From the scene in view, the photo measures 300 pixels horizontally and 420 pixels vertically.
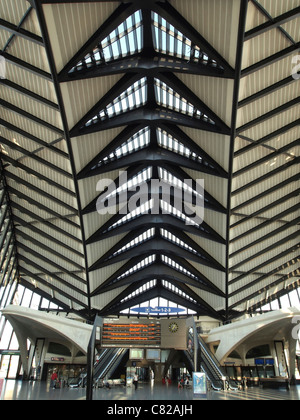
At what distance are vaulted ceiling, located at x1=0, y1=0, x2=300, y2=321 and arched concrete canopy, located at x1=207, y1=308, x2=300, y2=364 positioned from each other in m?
4.41

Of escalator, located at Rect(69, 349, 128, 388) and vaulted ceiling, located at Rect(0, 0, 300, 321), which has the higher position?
vaulted ceiling, located at Rect(0, 0, 300, 321)

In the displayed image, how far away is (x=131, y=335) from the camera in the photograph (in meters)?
22.5

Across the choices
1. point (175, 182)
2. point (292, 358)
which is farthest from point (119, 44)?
point (292, 358)

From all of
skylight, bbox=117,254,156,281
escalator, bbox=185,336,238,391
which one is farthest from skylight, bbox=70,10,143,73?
skylight, bbox=117,254,156,281

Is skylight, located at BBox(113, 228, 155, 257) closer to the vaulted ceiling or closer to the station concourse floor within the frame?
the vaulted ceiling

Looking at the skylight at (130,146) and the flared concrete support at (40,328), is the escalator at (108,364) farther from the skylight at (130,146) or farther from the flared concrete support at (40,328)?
the skylight at (130,146)

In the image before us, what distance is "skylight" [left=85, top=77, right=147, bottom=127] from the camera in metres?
20.7

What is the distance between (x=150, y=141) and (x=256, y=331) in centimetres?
2032

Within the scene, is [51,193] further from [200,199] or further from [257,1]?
[257,1]

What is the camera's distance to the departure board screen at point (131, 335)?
22.4 m

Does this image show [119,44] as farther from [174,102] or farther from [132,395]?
[132,395]

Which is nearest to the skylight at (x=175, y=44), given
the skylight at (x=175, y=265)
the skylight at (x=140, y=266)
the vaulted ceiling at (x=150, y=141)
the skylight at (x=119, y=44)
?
the vaulted ceiling at (x=150, y=141)

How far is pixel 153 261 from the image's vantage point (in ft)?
149
